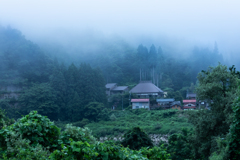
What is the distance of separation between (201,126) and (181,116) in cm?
1198

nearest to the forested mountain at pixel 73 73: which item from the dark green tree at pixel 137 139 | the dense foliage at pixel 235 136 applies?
the dark green tree at pixel 137 139

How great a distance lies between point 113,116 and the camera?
19.2 meters

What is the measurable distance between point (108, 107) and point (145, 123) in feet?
22.9

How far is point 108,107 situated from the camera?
2305cm

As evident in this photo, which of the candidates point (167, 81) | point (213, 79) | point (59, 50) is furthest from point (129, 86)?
point (213, 79)

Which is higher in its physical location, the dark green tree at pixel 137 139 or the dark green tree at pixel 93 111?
the dark green tree at pixel 137 139

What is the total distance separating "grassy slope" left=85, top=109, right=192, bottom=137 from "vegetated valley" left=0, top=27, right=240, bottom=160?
3.1 inches

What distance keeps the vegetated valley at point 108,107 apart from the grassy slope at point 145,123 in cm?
8

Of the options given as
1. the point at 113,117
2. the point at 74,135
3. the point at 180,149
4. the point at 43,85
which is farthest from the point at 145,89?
the point at 74,135

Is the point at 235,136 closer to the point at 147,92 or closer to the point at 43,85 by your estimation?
the point at 43,85

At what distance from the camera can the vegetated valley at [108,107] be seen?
2.47m

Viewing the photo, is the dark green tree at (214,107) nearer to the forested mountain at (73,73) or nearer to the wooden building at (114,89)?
the forested mountain at (73,73)

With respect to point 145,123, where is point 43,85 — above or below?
above

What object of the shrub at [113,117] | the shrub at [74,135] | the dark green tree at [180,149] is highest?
the shrub at [74,135]
